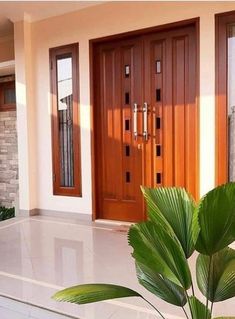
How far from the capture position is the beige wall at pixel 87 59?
2.94 meters

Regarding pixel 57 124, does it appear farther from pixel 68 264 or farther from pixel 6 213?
pixel 68 264

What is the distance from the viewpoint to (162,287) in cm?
95

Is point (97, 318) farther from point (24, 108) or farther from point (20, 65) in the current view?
point (20, 65)

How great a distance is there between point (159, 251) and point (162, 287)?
0.60 ft

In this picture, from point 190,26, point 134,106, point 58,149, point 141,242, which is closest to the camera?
point 141,242

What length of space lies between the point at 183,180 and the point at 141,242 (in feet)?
8.16

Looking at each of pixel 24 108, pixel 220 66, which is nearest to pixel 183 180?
pixel 220 66

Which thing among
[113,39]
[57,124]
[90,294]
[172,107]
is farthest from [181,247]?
[57,124]

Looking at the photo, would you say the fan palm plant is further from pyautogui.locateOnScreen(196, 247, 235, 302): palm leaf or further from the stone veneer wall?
the stone veneer wall

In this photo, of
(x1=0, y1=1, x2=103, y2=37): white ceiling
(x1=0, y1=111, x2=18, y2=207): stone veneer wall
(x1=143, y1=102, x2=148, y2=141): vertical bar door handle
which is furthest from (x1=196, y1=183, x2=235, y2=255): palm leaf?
(x1=0, y1=111, x2=18, y2=207): stone veneer wall

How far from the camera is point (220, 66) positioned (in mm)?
2879

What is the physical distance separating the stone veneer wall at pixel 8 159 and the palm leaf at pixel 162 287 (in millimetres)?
4348

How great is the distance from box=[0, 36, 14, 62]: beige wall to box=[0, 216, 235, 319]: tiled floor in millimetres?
2433

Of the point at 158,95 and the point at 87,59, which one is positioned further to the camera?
the point at 87,59
